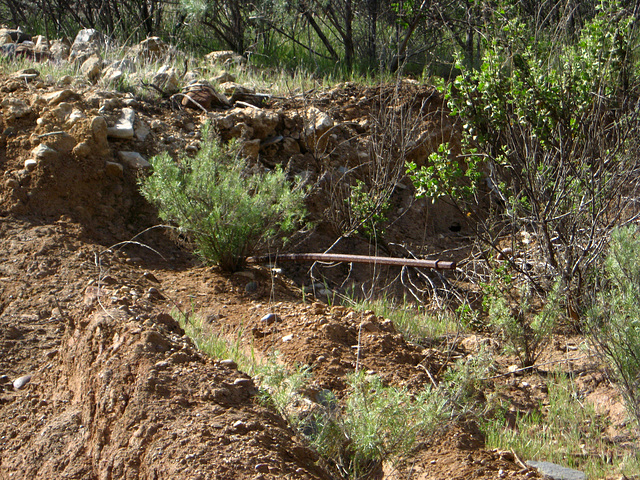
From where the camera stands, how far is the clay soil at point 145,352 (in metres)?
2.23

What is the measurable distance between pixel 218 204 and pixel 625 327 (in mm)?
2306

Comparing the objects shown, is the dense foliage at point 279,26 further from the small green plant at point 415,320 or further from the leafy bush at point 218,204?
the small green plant at point 415,320

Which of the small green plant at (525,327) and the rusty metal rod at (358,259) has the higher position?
the rusty metal rod at (358,259)

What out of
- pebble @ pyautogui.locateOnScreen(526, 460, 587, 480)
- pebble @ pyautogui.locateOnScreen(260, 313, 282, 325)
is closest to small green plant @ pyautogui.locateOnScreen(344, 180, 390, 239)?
pebble @ pyautogui.locateOnScreen(260, 313, 282, 325)

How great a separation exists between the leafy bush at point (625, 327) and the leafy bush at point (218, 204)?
201 centimetres

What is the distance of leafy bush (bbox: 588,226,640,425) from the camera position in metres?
2.71

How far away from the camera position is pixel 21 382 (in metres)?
2.70

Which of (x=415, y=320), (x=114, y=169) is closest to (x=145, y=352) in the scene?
(x=415, y=320)

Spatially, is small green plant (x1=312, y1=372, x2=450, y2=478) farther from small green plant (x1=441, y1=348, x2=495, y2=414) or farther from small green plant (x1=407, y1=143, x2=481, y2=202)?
small green plant (x1=407, y1=143, x2=481, y2=202)

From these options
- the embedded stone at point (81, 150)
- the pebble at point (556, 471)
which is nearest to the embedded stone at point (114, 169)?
the embedded stone at point (81, 150)

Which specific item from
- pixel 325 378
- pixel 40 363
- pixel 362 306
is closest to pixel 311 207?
pixel 362 306

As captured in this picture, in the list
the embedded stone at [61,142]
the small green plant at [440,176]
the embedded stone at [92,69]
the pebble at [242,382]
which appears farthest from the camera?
the embedded stone at [92,69]

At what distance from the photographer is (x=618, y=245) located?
2.83 metres

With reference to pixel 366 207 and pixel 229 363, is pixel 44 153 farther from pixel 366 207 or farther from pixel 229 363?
pixel 229 363
